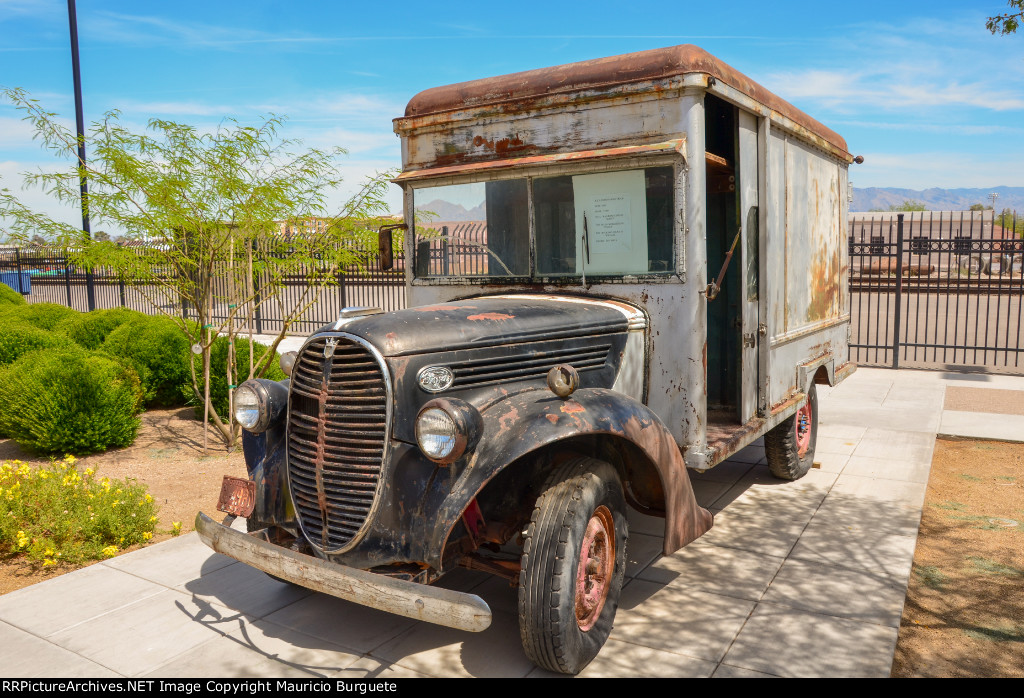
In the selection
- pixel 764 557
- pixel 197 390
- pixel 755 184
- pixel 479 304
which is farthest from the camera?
pixel 197 390

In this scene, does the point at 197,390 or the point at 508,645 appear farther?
the point at 197,390

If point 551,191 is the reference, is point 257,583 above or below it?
below

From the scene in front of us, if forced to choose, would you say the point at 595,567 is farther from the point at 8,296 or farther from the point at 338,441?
the point at 8,296

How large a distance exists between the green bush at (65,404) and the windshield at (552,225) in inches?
157

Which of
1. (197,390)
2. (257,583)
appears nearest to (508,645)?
(257,583)

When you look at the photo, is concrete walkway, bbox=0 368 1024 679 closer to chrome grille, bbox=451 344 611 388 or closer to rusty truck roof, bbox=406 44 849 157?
chrome grille, bbox=451 344 611 388

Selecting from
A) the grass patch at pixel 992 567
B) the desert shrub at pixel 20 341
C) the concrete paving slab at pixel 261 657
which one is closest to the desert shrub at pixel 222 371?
the desert shrub at pixel 20 341

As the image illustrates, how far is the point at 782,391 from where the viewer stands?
5.68m

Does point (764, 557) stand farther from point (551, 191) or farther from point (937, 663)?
point (551, 191)

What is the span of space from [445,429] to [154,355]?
7.20 meters

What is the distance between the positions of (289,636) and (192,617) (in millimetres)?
594

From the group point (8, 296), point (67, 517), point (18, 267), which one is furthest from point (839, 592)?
point (18, 267)

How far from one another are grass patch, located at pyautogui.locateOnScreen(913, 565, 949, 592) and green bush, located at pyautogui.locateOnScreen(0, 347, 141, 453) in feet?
22.3

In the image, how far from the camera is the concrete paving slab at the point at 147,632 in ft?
11.8
